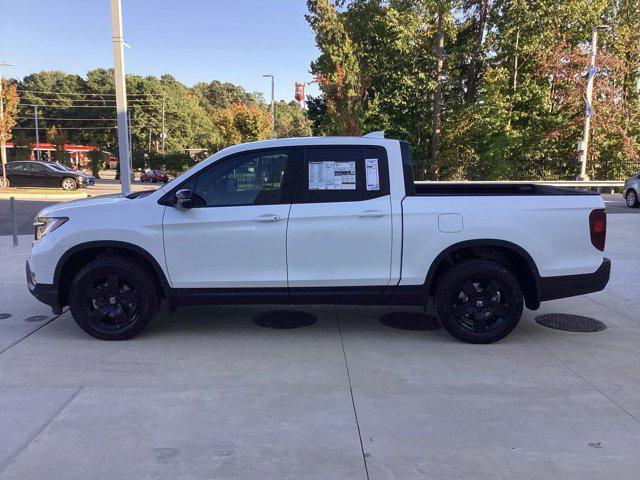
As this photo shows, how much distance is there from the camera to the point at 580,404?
142 inches

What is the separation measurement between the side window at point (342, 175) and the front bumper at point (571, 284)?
1.73 meters

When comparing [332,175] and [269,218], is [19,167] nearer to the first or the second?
[269,218]

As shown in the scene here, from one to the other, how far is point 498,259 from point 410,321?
4.07 feet

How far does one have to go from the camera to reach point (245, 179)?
478cm

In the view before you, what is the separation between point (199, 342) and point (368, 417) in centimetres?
212

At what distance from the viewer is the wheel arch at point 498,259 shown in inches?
183

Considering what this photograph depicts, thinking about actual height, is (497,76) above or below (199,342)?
above

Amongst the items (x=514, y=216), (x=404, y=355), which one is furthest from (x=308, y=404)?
(x=514, y=216)

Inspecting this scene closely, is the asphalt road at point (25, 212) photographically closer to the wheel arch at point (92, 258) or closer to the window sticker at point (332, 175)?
the wheel arch at point (92, 258)

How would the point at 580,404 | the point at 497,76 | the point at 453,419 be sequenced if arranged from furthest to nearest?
1. the point at 497,76
2. the point at 580,404
3. the point at 453,419

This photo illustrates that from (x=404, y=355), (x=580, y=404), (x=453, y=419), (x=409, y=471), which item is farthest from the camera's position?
(x=404, y=355)

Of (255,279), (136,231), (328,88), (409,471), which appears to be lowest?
(409,471)

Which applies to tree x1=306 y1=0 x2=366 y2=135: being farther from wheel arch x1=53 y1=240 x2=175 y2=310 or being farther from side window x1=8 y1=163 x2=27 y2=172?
wheel arch x1=53 y1=240 x2=175 y2=310

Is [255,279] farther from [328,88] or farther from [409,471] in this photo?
[328,88]
